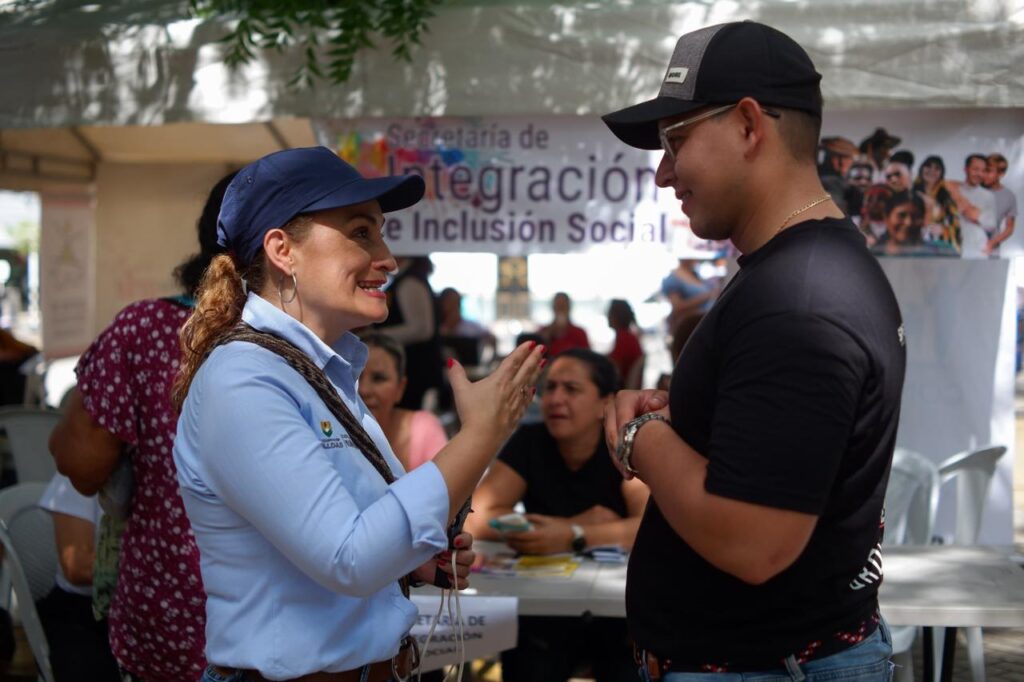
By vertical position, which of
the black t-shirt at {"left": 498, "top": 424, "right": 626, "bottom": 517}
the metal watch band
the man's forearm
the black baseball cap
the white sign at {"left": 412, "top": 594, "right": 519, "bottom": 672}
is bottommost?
the white sign at {"left": 412, "top": 594, "right": 519, "bottom": 672}

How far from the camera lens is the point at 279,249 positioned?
1.75 metres

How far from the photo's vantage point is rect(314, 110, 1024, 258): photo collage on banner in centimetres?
431

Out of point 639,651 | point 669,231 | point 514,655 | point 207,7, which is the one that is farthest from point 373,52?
point 639,651

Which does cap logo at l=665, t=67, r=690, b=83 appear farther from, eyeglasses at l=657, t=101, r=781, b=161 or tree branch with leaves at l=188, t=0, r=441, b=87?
tree branch with leaves at l=188, t=0, r=441, b=87

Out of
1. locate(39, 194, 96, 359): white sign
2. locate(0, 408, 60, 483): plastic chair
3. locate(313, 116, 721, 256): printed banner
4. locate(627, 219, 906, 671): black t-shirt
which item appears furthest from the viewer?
locate(39, 194, 96, 359): white sign

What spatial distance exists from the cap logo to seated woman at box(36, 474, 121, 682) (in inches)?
91.4

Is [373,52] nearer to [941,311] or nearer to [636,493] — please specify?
[636,493]

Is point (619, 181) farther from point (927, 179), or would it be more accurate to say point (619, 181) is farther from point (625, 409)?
point (625, 409)

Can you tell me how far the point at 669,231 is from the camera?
14.8 feet

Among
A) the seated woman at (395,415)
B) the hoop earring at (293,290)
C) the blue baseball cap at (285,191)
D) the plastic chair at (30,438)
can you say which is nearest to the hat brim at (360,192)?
the blue baseball cap at (285,191)

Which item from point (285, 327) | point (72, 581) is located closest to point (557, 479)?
point (72, 581)

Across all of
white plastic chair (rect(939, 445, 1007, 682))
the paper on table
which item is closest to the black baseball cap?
the paper on table

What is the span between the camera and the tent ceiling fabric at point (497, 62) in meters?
3.99

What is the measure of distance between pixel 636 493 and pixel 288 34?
84.8 inches
